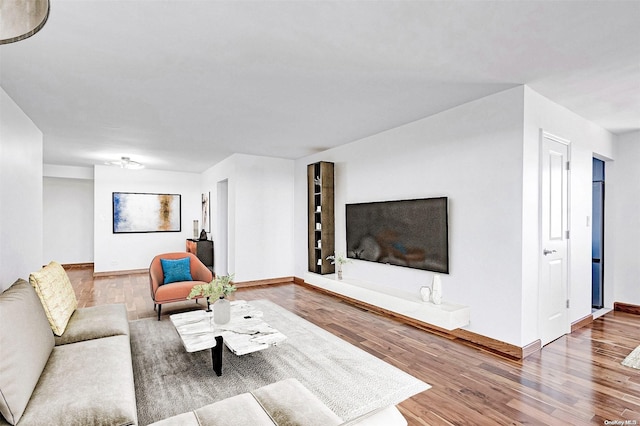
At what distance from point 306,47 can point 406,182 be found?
8.15 ft

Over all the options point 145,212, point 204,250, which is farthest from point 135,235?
point 204,250

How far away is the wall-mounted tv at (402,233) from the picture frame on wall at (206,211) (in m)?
4.16

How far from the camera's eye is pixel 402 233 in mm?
4348

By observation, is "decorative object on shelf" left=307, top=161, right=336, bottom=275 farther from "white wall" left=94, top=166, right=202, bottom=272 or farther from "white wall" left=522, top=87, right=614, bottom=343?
"white wall" left=94, top=166, right=202, bottom=272

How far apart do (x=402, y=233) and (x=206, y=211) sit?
5.64m

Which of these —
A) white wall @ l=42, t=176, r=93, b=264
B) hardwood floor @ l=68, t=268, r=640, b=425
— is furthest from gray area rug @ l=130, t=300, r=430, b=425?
white wall @ l=42, t=176, r=93, b=264

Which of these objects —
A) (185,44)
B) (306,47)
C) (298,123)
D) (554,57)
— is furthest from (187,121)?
(554,57)

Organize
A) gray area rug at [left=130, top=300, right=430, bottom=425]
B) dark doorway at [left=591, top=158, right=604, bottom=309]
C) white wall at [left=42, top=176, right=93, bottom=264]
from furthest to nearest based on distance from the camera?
white wall at [left=42, top=176, right=93, bottom=264]
dark doorway at [left=591, top=158, right=604, bottom=309]
gray area rug at [left=130, top=300, right=430, bottom=425]

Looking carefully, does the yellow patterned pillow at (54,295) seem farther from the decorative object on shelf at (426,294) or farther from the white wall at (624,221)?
the white wall at (624,221)

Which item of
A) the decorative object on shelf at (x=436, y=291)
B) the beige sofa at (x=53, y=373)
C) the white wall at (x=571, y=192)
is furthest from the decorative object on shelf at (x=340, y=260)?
the beige sofa at (x=53, y=373)

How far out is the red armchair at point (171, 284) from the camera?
4.21 m

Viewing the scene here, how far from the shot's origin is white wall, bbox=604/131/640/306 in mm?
4508

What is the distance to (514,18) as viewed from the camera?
6.72ft

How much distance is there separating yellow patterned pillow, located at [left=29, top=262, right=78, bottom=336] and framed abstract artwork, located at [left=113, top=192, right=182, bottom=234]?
5.38 metres
